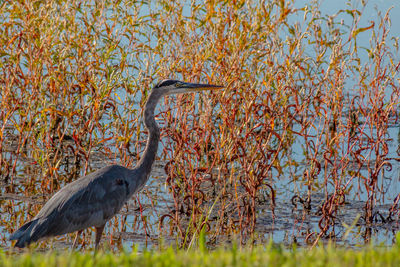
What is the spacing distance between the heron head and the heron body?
2 centimetres

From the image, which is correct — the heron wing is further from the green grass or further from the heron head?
the green grass

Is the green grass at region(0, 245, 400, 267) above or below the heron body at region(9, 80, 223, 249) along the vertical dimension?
below

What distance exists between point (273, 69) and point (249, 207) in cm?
173

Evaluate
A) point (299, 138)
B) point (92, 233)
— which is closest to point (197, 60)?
point (92, 233)

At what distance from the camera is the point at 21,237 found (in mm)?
5086

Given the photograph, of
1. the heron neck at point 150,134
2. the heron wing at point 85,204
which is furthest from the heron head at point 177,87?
the heron wing at point 85,204

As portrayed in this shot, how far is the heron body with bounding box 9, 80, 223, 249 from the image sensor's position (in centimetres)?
518

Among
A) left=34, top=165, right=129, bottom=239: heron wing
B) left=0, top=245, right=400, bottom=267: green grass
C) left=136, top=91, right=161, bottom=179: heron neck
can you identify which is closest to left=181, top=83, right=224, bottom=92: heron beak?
left=136, top=91, right=161, bottom=179: heron neck

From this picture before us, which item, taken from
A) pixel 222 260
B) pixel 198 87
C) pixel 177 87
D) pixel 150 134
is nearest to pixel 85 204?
pixel 150 134

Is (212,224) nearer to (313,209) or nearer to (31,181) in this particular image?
(313,209)

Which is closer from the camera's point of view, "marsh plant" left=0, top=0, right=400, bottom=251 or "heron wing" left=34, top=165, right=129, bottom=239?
"heron wing" left=34, top=165, right=129, bottom=239

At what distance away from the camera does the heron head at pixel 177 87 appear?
6.03 metres

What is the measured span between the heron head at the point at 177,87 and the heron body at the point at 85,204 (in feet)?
0.07

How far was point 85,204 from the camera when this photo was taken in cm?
541
